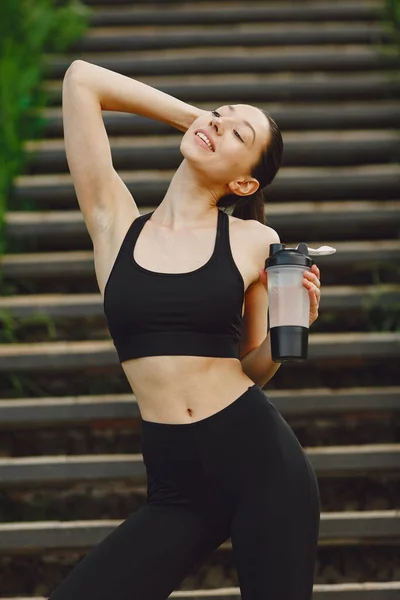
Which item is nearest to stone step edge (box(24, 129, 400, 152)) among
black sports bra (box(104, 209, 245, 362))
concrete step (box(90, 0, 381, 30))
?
concrete step (box(90, 0, 381, 30))

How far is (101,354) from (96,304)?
29 cm

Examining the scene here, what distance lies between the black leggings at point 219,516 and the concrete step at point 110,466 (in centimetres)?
149

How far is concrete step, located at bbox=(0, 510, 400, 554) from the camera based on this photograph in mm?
3629

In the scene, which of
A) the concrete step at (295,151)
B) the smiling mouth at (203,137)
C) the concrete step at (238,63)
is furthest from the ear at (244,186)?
the concrete step at (238,63)

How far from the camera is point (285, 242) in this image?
4.84 m

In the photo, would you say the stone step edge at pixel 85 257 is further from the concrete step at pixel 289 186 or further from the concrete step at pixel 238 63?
the concrete step at pixel 238 63

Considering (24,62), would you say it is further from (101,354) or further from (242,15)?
(101,354)

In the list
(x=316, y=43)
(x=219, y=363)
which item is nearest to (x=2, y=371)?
(x=219, y=363)

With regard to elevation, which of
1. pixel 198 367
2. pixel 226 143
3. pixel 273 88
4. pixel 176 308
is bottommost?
pixel 198 367

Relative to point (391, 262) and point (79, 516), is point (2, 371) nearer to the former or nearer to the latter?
point (79, 516)

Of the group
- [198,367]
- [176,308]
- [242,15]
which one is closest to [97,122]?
[176,308]

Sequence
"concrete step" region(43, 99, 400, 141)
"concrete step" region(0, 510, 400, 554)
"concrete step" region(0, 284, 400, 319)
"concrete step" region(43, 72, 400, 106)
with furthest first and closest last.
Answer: "concrete step" region(43, 72, 400, 106)
"concrete step" region(43, 99, 400, 141)
"concrete step" region(0, 284, 400, 319)
"concrete step" region(0, 510, 400, 554)

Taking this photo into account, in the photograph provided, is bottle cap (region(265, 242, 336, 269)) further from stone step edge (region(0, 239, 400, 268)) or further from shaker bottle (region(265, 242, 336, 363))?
stone step edge (region(0, 239, 400, 268))

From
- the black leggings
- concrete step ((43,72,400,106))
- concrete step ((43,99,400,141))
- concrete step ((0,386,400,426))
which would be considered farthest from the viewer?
concrete step ((43,72,400,106))
